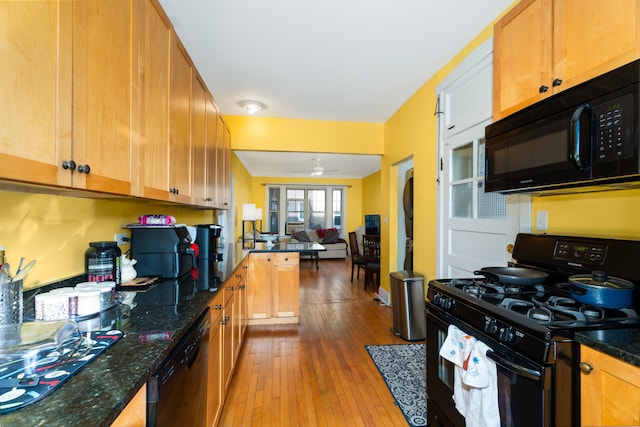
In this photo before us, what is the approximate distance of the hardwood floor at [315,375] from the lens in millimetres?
1765

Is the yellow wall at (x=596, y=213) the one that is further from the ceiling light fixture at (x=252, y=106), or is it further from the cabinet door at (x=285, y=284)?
the ceiling light fixture at (x=252, y=106)

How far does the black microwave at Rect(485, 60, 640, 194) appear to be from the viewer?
90 cm

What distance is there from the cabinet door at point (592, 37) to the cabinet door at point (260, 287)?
9.32 feet

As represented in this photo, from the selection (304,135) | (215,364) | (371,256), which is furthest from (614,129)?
(371,256)

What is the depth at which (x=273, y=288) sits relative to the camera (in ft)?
10.4

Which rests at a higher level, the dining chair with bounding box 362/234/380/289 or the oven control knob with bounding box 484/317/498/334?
the oven control knob with bounding box 484/317/498/334

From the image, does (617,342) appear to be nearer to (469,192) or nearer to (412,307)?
(469,192)

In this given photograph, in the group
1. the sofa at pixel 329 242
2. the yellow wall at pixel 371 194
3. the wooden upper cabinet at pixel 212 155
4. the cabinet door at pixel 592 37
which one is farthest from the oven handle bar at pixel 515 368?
the sofa at pixel 329 242

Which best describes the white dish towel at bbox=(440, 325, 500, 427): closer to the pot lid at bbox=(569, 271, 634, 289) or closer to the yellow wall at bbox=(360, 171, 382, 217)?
the pot lid at bbox=(569, 271, 634, 289)

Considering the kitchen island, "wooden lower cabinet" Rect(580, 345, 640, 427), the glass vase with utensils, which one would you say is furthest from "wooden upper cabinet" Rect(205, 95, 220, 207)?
"wooden lower cabinet" Rect(580, 345, 640, 427)

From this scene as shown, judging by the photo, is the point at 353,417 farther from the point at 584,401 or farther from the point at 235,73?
the point at 235,73

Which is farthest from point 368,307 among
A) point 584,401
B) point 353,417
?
point 584,401

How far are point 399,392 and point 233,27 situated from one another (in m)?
2.94

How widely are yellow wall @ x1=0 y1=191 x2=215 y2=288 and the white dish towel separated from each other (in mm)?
1809
